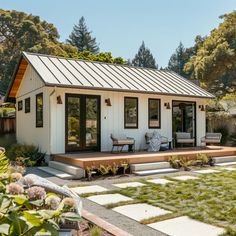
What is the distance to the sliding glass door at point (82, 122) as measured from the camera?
34.0 ft

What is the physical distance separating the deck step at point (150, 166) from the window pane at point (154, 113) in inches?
117

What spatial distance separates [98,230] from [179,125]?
10476 mm

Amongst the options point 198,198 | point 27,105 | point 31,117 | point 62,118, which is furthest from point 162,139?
point 198,198

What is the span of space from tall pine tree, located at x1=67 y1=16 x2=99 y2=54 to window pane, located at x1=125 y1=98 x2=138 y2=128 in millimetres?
36261

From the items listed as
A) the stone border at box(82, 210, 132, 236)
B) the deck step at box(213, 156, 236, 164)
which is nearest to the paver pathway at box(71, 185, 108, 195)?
the stone border at box(82, 210, 132, 236)

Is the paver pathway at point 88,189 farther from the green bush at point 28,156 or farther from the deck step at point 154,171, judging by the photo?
the green bush at point 28,156

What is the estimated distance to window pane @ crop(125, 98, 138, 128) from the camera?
1150 centimetres

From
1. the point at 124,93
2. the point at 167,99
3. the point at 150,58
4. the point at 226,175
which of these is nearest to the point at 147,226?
the point at 226,175

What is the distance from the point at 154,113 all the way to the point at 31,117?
5.06 m

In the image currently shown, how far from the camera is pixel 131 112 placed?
38.1 feet

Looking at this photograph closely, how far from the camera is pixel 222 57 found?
21938mm

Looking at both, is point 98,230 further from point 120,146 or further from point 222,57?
point 222,57

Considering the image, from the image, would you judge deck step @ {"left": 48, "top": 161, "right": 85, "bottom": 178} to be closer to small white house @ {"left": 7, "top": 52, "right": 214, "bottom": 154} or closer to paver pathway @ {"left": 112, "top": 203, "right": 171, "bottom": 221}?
small white house @ {"left": 7, "top": 52, "right": 214, "bottom": 154}

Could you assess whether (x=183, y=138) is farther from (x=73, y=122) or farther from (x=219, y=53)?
(x=219, y=53)
